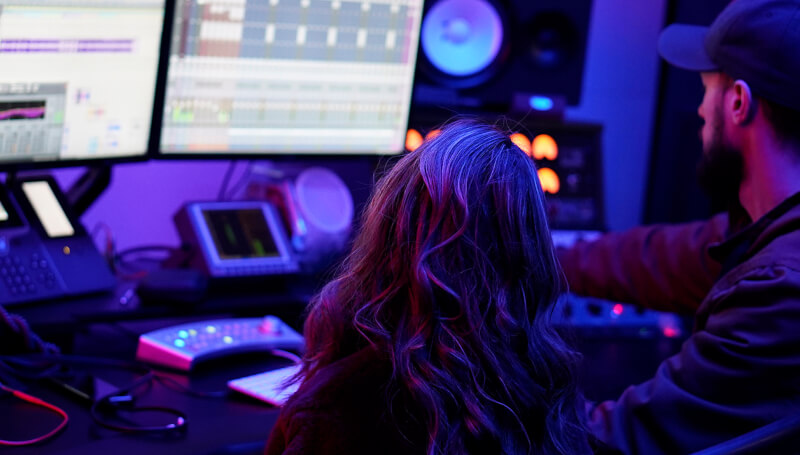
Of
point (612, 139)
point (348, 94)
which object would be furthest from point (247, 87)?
point (612, 139)

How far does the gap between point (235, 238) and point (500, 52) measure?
84cm

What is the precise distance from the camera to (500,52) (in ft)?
7.07

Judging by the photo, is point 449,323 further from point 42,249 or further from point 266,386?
point 42,249

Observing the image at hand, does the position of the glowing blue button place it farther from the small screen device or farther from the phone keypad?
the phone keypad

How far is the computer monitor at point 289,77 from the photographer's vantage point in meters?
1.67

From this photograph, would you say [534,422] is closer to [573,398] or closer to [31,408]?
[573,398]

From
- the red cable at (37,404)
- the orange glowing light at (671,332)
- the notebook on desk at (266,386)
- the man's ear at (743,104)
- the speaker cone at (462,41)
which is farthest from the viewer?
the speaker cone at (462,41)

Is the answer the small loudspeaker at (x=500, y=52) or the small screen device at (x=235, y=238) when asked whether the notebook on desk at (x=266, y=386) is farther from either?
the small loudspeaker at (x=500, y=52)

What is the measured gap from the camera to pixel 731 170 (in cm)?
146

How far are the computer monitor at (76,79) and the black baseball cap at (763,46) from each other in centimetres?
93

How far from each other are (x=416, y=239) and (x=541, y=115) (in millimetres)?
1267

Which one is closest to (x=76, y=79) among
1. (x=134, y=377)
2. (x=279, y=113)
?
Result: (x=279, y=113)

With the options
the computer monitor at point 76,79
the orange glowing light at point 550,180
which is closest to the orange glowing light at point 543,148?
the orange glowing light at point 550,180

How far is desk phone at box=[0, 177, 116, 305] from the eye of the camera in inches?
56.1
